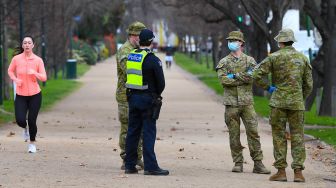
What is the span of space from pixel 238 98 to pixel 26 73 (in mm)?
3845

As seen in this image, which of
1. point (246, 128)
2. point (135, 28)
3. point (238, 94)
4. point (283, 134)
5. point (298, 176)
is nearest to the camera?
point (298, 176)

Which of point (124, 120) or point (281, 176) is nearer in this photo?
point (281, 176)

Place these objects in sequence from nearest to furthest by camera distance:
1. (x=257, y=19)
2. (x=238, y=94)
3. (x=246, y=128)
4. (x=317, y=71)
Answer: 1. (x=238, y=94)
2. (x=246, y=128)
3. (x=317, y=71)
4. (x=257, y=19)

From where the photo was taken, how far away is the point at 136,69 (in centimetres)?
1238

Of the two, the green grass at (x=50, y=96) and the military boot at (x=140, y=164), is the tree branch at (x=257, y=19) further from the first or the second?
the military boot at (x=140, y=164)

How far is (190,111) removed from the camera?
94.6ft

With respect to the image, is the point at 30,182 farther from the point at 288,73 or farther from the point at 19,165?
→ the point at 288,73

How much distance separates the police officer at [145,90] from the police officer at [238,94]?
3.95 ft

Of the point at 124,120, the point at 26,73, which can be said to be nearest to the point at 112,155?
the point at 26,73

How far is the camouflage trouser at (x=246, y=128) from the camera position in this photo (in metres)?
13.3

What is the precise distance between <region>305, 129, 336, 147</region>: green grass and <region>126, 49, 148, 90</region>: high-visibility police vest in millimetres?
6271

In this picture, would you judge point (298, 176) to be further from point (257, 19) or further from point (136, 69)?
point (257, 19)

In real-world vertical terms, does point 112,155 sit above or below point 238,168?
below

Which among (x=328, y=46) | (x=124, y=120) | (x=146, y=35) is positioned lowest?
(x=124, y=120)
